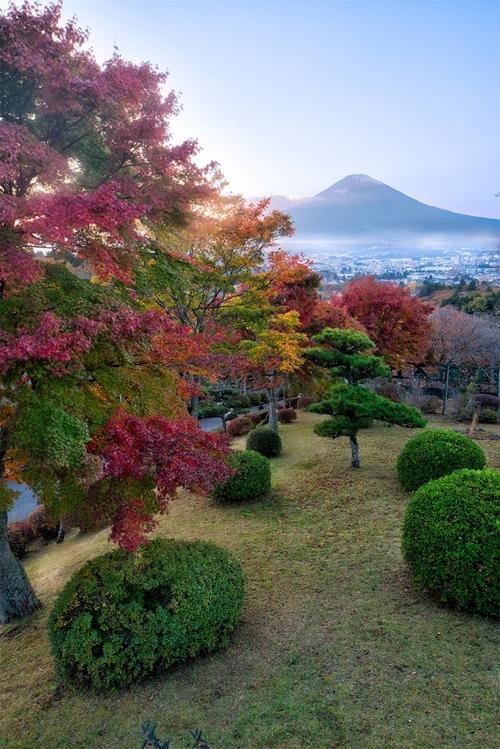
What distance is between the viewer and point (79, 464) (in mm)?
3607

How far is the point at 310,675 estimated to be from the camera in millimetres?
3598

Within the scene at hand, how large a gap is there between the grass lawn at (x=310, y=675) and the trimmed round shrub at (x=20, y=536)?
346 centimetres

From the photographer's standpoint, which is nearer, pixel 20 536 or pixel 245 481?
pixel 245 481

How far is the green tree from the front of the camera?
7.84 meters

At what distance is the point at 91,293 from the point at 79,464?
169 cm

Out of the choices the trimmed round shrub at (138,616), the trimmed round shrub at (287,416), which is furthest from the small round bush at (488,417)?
the trimmed round shrub at (138,616)

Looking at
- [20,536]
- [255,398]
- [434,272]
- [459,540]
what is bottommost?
[255,398]

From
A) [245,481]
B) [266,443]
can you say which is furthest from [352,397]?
[266,443]

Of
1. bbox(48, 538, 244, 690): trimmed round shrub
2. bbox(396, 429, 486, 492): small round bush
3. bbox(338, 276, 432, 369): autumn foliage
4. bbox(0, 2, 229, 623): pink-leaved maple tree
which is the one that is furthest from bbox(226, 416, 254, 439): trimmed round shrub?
bbox(48, 538, 244, 690): trimmed round shrub

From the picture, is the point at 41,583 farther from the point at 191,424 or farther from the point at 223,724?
the point at 223,724

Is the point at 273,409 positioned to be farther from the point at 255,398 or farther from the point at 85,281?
the point at 255,398

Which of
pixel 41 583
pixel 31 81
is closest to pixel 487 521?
pixel 31 81

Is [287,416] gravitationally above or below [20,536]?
above

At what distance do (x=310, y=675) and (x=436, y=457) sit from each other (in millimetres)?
4447
